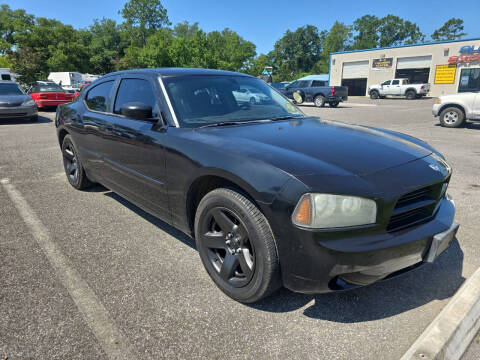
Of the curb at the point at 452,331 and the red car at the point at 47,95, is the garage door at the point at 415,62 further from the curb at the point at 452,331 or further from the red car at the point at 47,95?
the curb at the point at 452,331

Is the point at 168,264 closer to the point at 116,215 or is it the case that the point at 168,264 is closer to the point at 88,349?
the point at 88,349

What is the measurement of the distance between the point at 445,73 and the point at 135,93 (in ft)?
139

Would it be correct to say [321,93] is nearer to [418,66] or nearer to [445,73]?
[445,73]

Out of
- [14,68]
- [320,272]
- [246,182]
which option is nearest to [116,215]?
[246,182]

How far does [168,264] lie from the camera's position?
113 inches

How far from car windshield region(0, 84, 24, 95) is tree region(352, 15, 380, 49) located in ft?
345

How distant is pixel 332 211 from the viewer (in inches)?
72.7

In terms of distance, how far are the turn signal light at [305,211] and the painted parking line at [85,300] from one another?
3.99 ft

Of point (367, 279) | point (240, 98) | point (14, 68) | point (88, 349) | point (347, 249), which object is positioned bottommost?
point (88, 349)

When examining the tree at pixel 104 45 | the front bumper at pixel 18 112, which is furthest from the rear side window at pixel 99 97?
the tree at pixel 104 45

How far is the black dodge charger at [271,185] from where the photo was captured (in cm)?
186

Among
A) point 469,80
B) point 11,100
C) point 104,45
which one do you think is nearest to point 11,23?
point 104,45

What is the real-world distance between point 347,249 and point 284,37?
10677 cm

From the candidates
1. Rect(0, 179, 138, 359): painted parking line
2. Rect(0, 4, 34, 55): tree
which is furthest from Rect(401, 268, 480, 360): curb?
Rect(0, 4, 34, 55): tree
